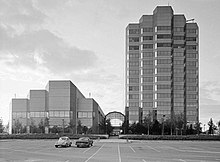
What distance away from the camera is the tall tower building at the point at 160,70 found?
434 ft

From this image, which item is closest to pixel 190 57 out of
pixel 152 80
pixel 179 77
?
pixel 179 77

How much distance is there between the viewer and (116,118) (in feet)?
607

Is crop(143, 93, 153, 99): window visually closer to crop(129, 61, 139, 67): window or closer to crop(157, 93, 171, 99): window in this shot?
crop(157, 93, 171, 99): window

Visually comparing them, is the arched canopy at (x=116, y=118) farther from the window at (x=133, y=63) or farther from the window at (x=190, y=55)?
the window at (x=190, y=55)

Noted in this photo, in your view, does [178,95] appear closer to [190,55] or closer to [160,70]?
[160,70]

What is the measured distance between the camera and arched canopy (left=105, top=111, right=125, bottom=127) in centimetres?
18238

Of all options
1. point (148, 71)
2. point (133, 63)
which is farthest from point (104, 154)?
point (133, 63)

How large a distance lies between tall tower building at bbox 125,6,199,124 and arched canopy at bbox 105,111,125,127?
43.5 m

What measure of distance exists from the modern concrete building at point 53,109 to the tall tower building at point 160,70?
66.8 feet

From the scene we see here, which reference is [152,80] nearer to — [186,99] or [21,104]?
[186,99]

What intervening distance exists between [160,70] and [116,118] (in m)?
59.5

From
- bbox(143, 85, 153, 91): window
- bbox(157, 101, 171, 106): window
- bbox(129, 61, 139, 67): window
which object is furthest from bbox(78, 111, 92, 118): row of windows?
bbox(129, 61, 139, 67): window

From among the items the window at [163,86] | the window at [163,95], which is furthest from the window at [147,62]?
the window at [163,95]

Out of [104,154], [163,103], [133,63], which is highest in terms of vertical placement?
[133,63]
